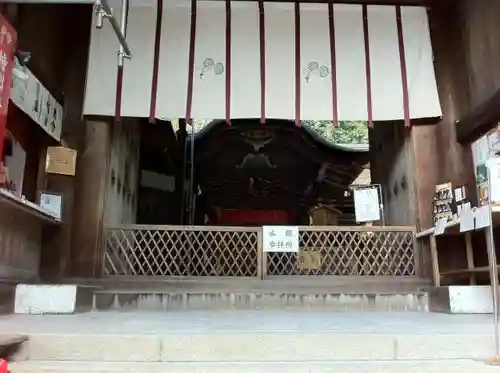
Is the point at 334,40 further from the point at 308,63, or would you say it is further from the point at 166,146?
the point at 166,146

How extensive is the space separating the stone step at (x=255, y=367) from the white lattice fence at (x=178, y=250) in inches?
113

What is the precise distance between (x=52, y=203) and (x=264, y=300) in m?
2.41

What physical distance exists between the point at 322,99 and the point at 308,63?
19.7 inches

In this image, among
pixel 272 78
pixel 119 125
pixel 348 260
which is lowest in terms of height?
pixel 348 260

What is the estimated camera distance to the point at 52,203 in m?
4.84

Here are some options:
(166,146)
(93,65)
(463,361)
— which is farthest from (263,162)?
(463,361)

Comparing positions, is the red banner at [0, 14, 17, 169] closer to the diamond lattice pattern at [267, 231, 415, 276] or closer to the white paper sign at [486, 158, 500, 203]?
the diamond lattice pattern at [267, 231, 415, 276]

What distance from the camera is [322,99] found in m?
5.62

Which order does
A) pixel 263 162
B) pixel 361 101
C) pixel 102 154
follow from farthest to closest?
pixel 263 162
pixel 361 101
pixel 102 154

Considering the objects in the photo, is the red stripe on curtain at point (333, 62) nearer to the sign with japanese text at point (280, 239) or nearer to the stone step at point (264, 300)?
the sign with japanese text at point (280, 239)

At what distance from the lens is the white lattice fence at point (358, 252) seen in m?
5.32

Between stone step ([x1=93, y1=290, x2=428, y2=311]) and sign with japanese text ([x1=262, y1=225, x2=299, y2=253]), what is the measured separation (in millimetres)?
492

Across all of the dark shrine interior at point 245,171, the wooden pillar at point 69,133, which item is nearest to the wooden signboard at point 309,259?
the wooden pillar at point 69,133

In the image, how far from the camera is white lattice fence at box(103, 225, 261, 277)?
5172mm
